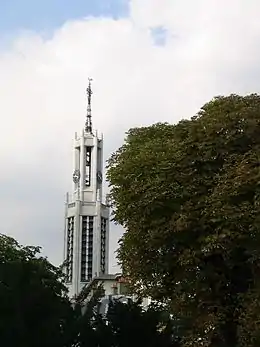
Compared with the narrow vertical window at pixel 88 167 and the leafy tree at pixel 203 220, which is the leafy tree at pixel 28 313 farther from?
the narrow vertical window at pixel 88 167

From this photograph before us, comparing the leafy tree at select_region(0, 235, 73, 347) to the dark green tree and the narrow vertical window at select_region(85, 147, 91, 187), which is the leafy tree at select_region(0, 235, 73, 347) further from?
the narrow vertical window at select_region(85, 147, 91, 187)

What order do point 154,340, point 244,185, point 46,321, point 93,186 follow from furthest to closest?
point 93,186 < point 244,185 < point 154,340 < point 46,321

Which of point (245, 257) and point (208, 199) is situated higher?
point (208, 199)

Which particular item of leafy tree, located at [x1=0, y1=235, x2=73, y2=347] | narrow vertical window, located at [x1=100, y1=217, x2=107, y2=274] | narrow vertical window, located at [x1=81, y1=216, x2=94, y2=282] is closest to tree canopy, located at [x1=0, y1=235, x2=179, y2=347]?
leafy tree, located at [x1=0, y1=235, x2=73, y2=347]

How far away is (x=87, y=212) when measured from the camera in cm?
9338

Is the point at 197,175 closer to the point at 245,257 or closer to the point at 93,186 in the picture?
the point at 245,257

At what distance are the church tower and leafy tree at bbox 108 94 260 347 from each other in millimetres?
63680

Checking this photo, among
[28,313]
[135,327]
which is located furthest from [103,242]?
[28,313]

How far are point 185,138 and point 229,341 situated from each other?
687 centimetres

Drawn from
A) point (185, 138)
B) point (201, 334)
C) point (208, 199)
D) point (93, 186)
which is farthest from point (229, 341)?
point (93, 186)

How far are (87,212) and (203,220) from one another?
227 feet

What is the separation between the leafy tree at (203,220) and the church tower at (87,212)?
63.7m

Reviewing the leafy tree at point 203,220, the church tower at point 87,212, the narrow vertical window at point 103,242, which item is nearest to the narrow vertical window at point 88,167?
the church tower at point 87,212

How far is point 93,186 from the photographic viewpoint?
92500 millimetres
